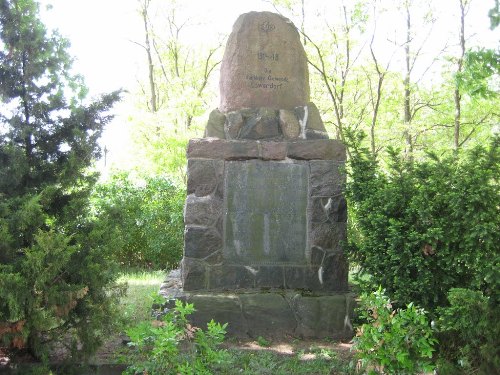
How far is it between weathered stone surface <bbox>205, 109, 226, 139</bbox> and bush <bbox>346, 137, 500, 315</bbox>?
1539mm

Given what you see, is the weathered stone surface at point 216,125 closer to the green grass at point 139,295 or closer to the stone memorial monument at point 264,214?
the stone memorial monument at point 264,214

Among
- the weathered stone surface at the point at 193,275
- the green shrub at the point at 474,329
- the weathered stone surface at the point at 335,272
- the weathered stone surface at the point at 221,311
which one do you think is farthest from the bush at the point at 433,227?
the weathered stone surface at the point at 193,275

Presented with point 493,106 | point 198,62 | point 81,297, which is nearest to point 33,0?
point 81,297

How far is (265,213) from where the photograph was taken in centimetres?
476

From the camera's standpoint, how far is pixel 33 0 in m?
3.54

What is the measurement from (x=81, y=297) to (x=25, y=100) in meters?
1.47

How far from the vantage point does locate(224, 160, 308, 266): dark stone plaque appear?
4730mm

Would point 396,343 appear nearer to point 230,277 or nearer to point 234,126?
point 230,277

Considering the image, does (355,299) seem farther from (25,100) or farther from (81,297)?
(25,100)

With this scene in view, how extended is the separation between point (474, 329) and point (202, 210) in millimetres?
2617

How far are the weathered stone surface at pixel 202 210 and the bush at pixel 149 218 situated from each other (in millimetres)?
4433

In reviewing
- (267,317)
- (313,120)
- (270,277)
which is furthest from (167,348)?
(313,120)

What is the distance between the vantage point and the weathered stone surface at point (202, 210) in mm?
4688

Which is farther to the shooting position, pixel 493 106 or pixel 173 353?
pixel 493 106
